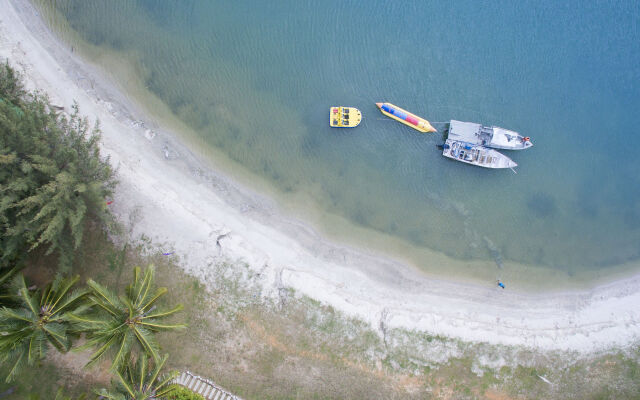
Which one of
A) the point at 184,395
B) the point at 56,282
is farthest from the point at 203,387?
the point at 56,282

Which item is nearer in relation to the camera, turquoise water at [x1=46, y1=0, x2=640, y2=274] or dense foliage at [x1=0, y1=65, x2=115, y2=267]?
dense foliage at [x1=0, y1=65, x2=115, y2=267]

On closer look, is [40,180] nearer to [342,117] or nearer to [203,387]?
[203,387]

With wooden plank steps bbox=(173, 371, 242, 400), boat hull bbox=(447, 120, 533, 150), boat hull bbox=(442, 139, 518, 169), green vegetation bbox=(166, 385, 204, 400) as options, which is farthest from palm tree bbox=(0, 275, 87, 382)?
boat hull bbox=(447, 120, 533, 150)

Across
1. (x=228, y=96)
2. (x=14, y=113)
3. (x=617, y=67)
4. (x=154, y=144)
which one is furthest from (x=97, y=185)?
(x=617, y=67)

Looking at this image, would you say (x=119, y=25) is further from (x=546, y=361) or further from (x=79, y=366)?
(x=546, y=361)

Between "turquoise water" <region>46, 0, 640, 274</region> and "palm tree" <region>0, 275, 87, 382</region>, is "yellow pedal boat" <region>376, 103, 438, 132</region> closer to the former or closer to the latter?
"turquoise water" <region>46, 0, 640, 274</region>

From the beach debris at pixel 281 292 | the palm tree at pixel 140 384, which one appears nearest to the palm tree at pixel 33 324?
the palm tree at pixel 140 384
